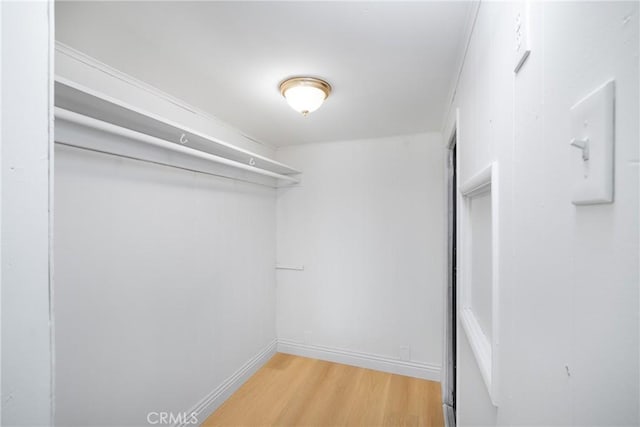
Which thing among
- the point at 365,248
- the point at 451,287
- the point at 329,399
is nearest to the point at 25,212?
the point at 451,287

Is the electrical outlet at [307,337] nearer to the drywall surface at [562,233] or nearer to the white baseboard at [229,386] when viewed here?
the white baseboard at [229,386]

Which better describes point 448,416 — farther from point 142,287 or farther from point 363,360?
point 142,287

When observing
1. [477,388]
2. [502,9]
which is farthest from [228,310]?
[502,9]

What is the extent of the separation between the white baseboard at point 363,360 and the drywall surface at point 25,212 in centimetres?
283

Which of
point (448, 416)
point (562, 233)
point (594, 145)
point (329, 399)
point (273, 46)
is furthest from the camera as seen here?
point (329, 399)

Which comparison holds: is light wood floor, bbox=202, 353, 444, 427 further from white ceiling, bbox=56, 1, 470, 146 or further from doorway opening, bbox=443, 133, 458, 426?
white ceiling, bbox=56, 1, 470, 146

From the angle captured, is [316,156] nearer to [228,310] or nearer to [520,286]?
[228,310]

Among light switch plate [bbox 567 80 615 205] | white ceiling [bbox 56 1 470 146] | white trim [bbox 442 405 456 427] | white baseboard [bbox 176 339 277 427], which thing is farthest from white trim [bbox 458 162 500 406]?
white baseboard [bbox 176 339 277 427]

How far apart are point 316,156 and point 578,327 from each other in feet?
9.65

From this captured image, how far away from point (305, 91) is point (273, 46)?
0.37m

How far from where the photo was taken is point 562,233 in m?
0.44

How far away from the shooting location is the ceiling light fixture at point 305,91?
171 centimetres

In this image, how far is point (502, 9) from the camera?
0.74m

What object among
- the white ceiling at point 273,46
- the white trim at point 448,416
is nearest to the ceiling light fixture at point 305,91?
the white ceiling at point 273,46
